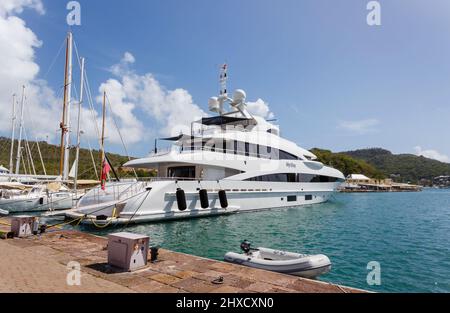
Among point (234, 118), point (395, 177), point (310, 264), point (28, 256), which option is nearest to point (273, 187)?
point (234, 118)

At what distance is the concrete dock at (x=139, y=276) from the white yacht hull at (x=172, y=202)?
6339 mm

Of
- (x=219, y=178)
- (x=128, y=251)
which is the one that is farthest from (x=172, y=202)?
(x=128, y=251)

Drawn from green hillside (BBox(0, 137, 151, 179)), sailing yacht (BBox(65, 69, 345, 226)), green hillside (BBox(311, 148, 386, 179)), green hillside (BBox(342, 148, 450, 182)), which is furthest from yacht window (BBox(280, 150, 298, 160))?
green hillside (BBox(342, 148, 450, 182))

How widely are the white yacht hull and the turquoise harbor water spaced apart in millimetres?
586

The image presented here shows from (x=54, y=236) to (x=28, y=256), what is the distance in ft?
10.5

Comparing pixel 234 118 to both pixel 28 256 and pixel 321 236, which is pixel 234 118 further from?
pixel 28 256

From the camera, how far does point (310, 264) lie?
6.80m

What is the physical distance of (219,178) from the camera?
61.7ft

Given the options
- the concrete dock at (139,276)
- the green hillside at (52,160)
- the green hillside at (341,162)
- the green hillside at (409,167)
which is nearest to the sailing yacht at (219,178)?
the concrete dock at (139,276)

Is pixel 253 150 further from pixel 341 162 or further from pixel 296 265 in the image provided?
pixel 341 162

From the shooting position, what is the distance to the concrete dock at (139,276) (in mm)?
5109
